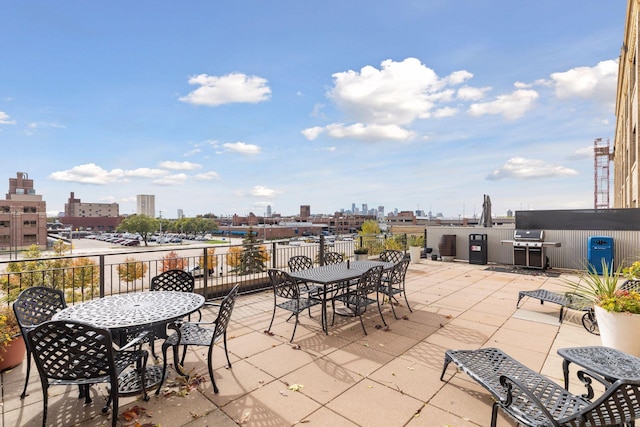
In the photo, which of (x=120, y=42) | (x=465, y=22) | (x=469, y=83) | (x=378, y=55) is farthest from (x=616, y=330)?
(x=120, y=42)

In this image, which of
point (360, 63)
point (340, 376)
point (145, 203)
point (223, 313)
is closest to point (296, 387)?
point (340, 376)

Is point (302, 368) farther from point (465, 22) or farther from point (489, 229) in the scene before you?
point (489, 229)

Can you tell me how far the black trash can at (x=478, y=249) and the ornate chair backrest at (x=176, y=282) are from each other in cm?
946

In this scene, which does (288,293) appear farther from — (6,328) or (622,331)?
(622,331)

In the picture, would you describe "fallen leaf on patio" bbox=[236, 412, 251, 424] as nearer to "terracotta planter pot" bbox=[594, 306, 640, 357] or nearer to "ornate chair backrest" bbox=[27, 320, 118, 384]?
"ornate chair backrest" bbox=[27, 320, 118, 384]

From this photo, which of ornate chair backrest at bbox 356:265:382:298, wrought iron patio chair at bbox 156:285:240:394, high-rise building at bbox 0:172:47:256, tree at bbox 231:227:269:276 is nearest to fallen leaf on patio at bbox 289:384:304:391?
wrought iron patio chair at bbox 156:285:240:394

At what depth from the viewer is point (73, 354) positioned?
6.79 feet

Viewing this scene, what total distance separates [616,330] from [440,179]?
21.1 m

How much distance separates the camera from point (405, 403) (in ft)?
8.13

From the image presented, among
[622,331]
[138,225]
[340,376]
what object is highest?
[622,331]

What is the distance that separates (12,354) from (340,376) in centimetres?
337

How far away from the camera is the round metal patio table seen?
2475 mm

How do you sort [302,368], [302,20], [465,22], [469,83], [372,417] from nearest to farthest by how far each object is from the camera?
[372,417] < [302,368] < [465,22] < [302,20] < [469,83]

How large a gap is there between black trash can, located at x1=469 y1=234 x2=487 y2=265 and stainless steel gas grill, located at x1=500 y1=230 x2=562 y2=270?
74cm
